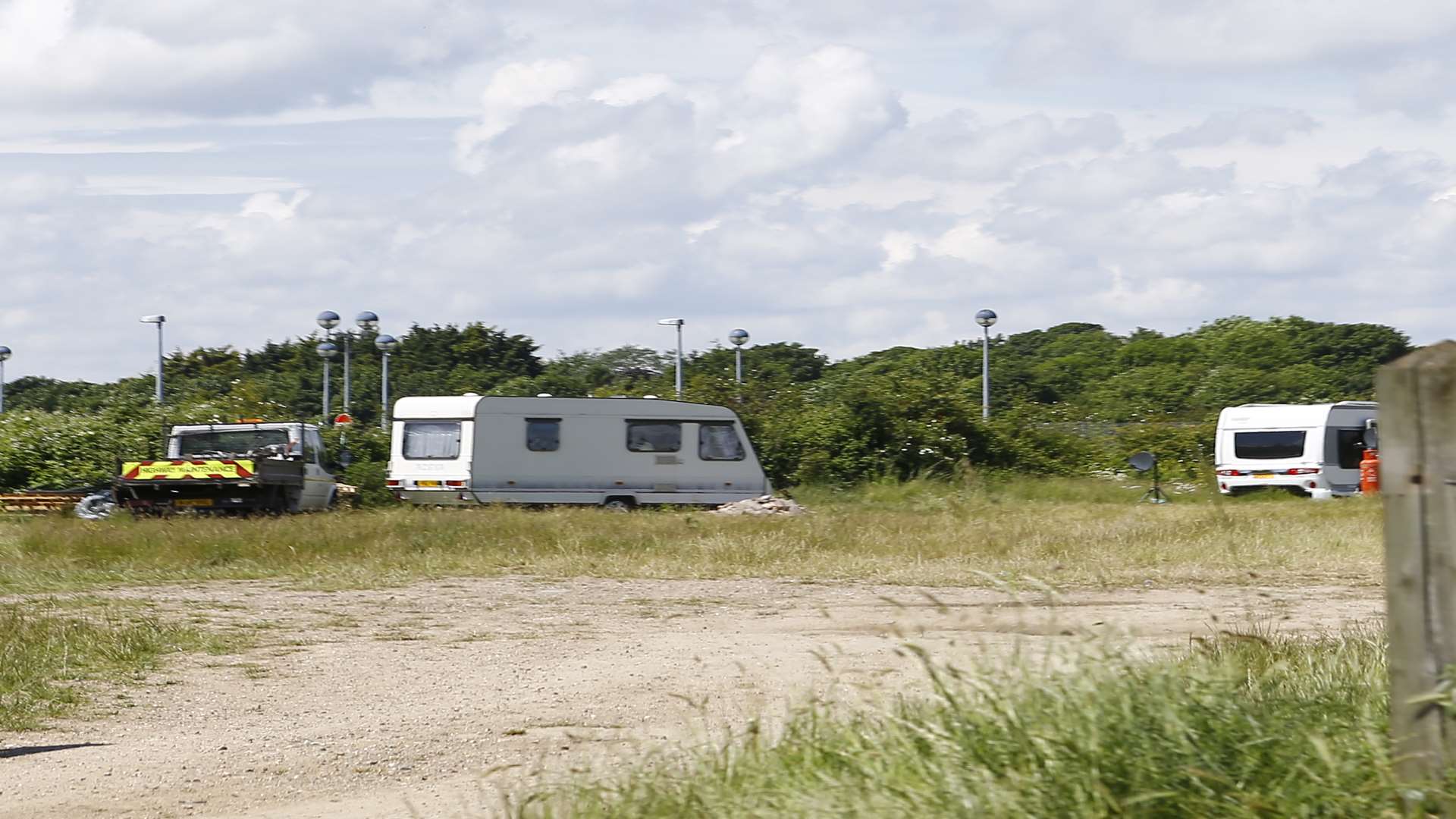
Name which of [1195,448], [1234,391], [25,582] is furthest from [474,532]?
[1234,391]

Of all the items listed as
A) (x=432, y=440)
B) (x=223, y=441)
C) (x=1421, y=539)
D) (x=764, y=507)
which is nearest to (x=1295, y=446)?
(x=764, y=507)

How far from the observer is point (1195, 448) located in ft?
116

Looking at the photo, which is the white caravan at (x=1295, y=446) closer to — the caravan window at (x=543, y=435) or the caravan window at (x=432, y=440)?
the caravan window at (x=543, y=435)

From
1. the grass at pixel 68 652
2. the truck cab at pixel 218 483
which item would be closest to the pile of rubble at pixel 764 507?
the truck cab at pixel 218 483

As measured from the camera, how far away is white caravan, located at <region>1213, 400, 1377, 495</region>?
29297mm

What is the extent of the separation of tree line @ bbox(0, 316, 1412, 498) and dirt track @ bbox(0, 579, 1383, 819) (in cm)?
623

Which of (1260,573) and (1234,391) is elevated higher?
(1234,391)

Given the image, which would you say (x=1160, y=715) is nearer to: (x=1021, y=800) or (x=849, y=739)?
(x=1021, y=800)

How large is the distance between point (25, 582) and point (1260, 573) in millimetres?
10698

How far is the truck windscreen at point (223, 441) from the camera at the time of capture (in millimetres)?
24797

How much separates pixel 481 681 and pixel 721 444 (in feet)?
60.4

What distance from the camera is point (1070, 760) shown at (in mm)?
3816

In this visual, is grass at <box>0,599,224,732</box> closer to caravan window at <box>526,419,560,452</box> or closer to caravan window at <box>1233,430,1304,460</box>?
caravan window at <box>526,419,560,452</box>

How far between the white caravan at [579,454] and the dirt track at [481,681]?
42.3ft
